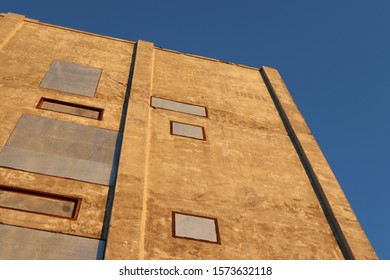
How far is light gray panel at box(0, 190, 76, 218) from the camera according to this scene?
28.2 ft

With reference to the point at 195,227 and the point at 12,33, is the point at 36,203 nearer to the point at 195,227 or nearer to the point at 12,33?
the point at 195,227

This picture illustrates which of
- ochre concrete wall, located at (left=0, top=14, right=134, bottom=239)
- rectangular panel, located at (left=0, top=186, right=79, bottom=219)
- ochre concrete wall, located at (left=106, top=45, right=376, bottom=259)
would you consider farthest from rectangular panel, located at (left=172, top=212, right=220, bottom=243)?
rectangular panel, located at (left=0, top=186, right=79, bottom=219)

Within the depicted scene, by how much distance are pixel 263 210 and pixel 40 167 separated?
5349mm

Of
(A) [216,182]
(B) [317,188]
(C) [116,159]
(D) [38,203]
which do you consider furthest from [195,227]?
(B) [317,188]

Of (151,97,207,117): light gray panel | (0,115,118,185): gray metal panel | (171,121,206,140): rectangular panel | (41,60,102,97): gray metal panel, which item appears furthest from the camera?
(151,97,207,117): light gray panel

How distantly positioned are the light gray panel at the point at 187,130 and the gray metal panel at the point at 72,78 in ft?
9.24

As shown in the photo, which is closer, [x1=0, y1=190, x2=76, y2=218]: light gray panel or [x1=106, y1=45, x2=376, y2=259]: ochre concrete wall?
[x1=0, y1=190, x2=76, y2=218]: light gray panel

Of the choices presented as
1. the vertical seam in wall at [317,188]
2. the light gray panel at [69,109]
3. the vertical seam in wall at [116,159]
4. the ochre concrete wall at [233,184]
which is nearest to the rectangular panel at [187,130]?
the ochre concrete wall at [233,184]

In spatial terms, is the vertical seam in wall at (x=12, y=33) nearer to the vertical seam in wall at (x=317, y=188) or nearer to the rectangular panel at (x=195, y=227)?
the rectangular panel at (x=195, y=227)

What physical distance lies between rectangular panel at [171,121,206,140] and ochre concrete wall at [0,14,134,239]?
1.68m

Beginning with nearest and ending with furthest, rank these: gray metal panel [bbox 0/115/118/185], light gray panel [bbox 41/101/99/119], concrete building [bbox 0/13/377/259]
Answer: concrete building [bbox 0/13/377/259] < gray metal panel [bbox 0/115/118/185] < light gray panel [bbox 41/101/99/119]

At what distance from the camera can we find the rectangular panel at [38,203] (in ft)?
28.2

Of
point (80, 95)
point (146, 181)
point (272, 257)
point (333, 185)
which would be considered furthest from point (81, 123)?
point (333, 185)

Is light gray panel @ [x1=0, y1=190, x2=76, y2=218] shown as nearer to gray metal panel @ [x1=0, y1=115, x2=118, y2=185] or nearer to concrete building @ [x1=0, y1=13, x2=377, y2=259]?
concrete building @ [x1=0, y1=13, x2=377, y2=259]
